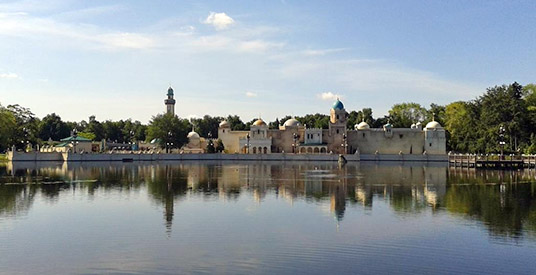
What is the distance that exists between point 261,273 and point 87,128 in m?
103

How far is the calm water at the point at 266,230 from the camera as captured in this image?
46.9ft

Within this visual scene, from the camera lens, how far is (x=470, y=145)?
242ft

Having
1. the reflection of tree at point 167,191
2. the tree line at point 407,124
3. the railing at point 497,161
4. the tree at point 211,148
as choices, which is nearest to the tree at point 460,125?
the tree line at point 407,124

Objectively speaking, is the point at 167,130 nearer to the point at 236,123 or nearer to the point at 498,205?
the point at 236,123

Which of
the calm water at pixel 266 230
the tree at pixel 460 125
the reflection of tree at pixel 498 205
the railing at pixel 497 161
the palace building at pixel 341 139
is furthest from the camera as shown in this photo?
the palace building at pixel 341 139

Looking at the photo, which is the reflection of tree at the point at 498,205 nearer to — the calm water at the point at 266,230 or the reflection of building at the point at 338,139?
the calm water at the point at 266,230

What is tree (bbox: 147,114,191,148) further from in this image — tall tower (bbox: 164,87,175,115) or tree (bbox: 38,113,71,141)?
tree (bbox: 38,113,71,141)

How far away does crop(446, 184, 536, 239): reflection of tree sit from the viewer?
20344 millimetres

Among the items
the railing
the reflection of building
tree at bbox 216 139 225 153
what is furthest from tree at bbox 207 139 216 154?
the railing

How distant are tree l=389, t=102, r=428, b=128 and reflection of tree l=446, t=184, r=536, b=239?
204ft

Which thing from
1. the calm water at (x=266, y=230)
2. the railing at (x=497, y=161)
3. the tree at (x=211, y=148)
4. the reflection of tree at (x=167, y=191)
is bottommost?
the calm water at (x=266, y=230)

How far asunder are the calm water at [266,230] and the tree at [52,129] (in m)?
74.7

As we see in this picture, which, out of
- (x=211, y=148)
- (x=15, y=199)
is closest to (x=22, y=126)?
(x=211, y=148)

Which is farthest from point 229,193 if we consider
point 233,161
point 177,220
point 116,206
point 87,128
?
point 87,128
